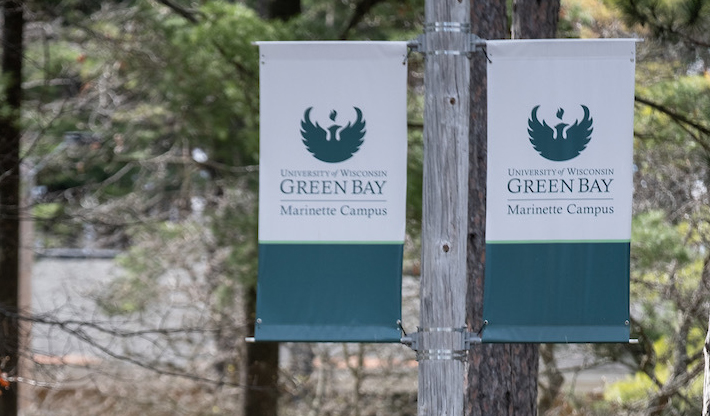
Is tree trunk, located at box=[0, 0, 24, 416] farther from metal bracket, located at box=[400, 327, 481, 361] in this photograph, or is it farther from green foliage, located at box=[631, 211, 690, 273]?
green foliage, located at box=[631, 211, 690, 273]

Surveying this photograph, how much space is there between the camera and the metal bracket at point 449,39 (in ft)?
15.5

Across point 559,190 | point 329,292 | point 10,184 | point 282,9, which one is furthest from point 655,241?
point 10,184

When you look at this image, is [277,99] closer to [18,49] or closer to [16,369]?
[16,369]

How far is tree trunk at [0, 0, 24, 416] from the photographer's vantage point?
32.3ft

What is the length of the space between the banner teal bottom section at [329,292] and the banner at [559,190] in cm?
49

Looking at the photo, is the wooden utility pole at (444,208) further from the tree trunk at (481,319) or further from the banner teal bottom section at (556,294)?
the tree trunk at (481,319)

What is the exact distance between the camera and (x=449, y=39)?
4.71m

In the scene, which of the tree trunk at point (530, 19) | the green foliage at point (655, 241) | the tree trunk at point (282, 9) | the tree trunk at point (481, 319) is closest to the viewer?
the tree trunk at point (481, 319)

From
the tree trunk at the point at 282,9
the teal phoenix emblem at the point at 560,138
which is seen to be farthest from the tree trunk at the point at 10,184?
the teal phoenix emblem at the point at 560,138

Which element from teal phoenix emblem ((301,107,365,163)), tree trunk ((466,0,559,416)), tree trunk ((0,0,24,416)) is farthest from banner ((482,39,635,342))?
tree trunk ((0,0,24,416))

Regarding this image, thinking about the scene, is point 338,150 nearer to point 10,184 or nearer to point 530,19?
point 530,19

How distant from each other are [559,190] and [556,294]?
20.2 inches

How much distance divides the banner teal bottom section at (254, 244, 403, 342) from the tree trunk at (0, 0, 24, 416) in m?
5.49

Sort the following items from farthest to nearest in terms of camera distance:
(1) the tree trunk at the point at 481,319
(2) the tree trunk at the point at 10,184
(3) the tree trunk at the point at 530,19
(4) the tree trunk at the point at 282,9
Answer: (4) the tree trunk at the point at 282,9
(2) the tree trunk at the point at 10,184
(3) the tree trunk at the point at 530,19
(1) the tree trunk at the point at 481,319
